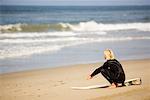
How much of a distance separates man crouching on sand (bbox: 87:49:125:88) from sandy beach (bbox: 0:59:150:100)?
4cm

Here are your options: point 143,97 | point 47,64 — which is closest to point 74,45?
point 47,64

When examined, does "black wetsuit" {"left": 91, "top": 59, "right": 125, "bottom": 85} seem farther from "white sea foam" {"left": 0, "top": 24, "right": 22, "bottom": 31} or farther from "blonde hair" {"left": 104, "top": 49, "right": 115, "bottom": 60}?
"white sea foam" {"left": 0, "top": 24, "right": 22, "bottom": 31}

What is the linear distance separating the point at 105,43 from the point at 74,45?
11.2 inches

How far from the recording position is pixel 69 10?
277 cm

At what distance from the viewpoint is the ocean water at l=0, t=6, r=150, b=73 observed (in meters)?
2.59

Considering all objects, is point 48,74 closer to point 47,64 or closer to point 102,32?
point 47,64

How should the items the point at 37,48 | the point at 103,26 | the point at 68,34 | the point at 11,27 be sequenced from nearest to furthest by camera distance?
1. the point at 11,27
2. the point at 37,48
3. the point at 68,34
4. the point at 103,26

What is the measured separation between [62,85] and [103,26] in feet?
1.91

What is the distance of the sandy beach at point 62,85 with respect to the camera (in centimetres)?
264

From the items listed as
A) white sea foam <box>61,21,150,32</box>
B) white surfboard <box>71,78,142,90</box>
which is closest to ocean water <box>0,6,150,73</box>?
white sea foam <box>61,21,150,32</box>

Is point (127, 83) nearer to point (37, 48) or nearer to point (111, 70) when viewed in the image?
point (111, 70)

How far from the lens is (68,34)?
111 inches

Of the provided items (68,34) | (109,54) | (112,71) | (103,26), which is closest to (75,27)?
(68,34)

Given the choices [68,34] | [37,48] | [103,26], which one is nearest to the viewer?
[37,48]
